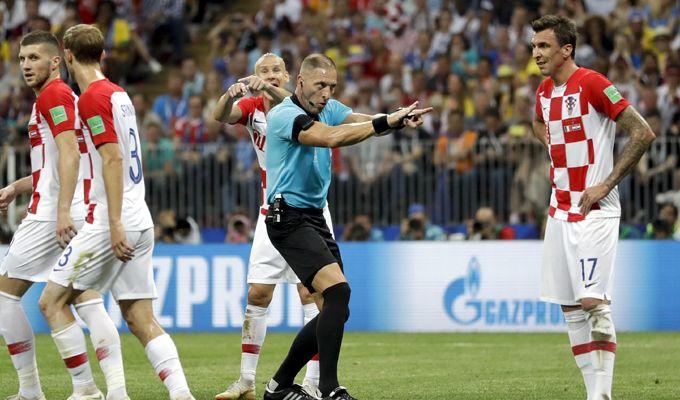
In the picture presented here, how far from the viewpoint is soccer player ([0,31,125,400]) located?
349 inches

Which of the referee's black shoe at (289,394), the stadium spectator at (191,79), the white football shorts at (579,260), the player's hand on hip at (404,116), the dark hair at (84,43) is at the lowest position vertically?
the referee's black shoe at (289,394)

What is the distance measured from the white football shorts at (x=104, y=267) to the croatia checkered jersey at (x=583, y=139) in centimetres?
281

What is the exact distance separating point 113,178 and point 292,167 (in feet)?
4.51

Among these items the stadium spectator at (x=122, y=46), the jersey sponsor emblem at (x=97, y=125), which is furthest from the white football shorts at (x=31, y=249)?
the stadium spectator at (x=122, y=46)

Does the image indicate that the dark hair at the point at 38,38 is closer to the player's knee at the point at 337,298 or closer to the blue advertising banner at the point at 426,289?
the player's knee at the point at 337,298

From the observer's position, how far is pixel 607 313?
8953 mm

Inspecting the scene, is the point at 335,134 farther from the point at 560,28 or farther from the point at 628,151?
the point at 628,151

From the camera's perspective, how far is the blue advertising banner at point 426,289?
1691 cm

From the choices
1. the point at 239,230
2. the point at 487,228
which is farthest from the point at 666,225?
the point at 239,230

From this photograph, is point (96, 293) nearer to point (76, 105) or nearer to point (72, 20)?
point (76, 105)

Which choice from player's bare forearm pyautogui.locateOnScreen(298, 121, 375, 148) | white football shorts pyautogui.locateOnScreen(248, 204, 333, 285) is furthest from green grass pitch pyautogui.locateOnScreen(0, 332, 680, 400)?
player's bare forearm pyautogui.locateOnScreen(298, 121, 375, 148)

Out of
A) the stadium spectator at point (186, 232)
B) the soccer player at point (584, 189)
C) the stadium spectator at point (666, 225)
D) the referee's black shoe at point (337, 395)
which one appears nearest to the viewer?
the referee's black shoe at point (337, 395)

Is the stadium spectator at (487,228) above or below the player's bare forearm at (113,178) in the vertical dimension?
below

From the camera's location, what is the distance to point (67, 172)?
872cm
